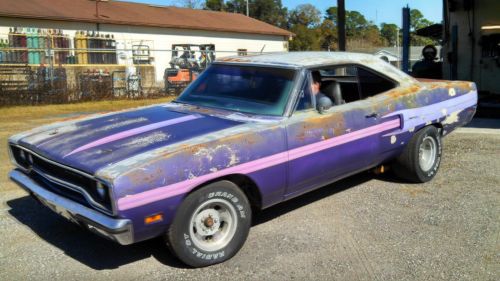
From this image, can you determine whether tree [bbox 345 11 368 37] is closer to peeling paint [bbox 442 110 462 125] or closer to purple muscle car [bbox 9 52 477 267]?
peeling paint [bbox 442 110 462 125]

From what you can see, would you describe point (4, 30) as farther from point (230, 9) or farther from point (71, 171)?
point (230, 9)

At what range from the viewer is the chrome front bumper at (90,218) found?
3.30 meters

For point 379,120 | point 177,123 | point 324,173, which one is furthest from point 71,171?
point 379,120

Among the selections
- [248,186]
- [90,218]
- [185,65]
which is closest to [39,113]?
[248,186]

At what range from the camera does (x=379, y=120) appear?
5082 mm

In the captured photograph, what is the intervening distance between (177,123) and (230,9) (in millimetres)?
74605

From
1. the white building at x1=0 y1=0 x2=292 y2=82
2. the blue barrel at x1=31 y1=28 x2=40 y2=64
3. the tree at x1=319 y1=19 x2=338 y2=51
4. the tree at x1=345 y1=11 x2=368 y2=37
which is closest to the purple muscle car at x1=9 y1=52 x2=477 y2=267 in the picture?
the white building at x1=0 y1=0 x2=292 y2=82

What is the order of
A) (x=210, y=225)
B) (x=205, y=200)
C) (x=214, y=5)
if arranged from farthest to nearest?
(x=214, y=5), (x=210, y=225), (x=205, y=200)

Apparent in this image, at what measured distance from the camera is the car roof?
15.9 ft

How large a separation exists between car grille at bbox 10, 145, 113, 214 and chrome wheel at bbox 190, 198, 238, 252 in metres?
0.66

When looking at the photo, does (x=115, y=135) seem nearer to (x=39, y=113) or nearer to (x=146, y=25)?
(x=39, y=113)

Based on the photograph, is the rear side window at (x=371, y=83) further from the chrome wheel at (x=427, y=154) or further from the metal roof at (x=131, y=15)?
the metal roof at (x=131, y=15)

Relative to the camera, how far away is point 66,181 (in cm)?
374

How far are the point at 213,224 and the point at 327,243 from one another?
3.45ft
